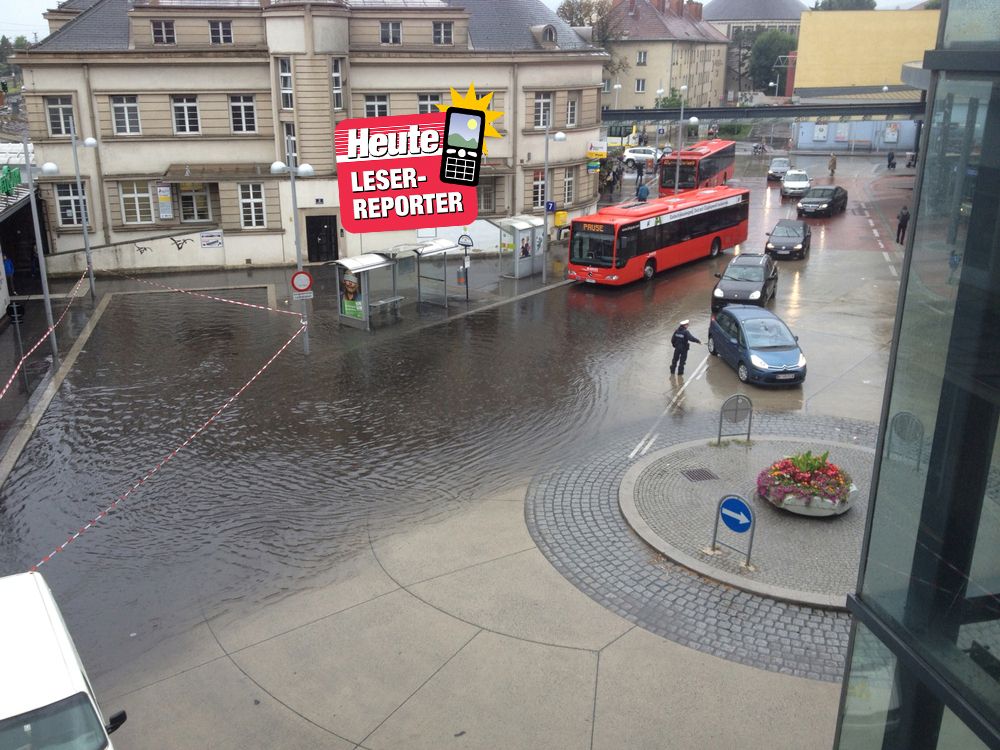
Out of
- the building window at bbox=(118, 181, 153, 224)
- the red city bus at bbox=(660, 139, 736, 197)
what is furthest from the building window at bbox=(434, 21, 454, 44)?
the red city bus at bbox=(660, 139, 736, 197)

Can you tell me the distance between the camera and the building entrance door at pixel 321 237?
3359cm

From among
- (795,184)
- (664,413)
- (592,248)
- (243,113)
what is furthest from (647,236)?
(795,184)

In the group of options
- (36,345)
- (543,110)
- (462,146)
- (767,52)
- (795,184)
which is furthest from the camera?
(767,52)

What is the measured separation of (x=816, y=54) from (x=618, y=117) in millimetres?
27990

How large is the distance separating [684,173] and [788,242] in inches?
774

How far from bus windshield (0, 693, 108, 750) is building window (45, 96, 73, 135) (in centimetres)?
2974

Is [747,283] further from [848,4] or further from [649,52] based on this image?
[848,4]

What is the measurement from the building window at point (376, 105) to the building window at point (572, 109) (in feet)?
25.9

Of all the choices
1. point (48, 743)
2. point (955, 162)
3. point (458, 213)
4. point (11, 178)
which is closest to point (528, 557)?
point (48, 743)

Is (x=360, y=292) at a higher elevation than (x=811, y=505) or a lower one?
higher

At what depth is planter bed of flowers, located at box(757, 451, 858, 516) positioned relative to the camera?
517 inches

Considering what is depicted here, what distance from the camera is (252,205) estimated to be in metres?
33.4

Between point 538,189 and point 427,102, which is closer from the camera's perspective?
point 427,102

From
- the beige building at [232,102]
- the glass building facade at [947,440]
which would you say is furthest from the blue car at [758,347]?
the beige building at [232,102]
